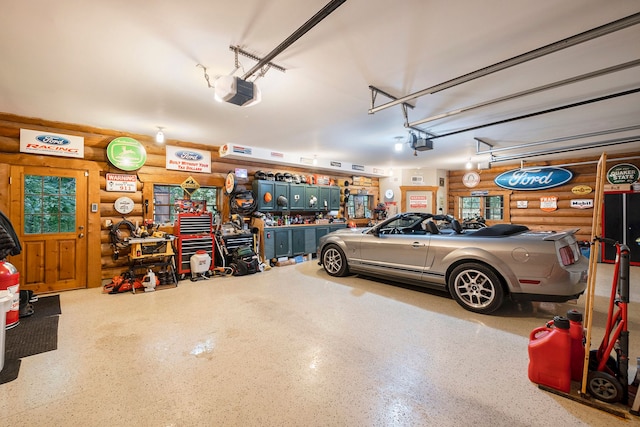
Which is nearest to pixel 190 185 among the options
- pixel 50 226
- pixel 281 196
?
pixel 281 196

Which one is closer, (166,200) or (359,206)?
(166,200)

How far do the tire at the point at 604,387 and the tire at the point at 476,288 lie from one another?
1.56 meters

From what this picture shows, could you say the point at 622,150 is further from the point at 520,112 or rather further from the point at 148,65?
the point at 148,65

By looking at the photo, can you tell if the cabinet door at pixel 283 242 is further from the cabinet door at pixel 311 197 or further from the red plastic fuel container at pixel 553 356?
the red plastic fuel container at pixel 553 356

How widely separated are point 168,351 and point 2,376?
123 cm

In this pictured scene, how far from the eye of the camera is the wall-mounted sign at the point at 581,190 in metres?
7.56

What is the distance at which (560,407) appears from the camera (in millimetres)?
1920

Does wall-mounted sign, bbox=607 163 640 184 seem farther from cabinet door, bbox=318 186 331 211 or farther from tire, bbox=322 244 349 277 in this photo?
tire, bbox=322 244 349 277

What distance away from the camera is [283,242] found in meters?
6.96

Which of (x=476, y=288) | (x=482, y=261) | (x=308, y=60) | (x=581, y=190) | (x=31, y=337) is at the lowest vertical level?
(x=31, y=337)

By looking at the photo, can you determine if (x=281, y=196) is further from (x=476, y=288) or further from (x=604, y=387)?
(x=604, y=387)

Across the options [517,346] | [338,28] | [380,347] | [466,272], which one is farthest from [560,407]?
[338,28]

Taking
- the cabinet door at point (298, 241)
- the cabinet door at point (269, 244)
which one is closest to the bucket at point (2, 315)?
the cabinet door at point (269, 244)

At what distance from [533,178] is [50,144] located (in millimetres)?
11287
